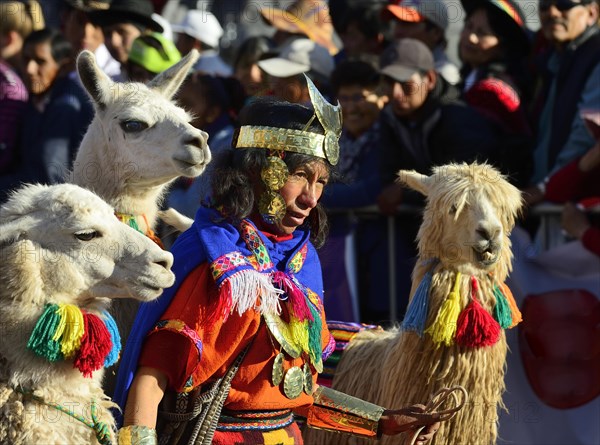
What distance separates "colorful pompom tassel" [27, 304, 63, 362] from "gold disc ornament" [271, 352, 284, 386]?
2.55 feet

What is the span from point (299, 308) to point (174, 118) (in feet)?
3.40

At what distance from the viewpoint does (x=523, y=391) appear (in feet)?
17.7

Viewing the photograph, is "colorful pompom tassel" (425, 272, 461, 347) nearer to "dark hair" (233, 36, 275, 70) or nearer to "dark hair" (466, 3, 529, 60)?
"dark hair" (466, 3, 529, 60)

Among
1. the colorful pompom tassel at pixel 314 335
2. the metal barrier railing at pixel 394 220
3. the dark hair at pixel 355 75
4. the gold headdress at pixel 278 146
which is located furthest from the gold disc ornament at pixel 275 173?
the dark hair at pixel 355 75

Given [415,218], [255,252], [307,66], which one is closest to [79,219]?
[255,252]

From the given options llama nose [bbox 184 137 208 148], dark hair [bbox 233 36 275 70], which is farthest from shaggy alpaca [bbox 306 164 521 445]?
dark hair [bbox 233 36 275 70]

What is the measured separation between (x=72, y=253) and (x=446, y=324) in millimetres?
1727

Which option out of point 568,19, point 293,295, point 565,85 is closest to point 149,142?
point 293,295

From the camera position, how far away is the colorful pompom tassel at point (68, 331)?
2.91 meters

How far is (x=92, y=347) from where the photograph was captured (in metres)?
2.96

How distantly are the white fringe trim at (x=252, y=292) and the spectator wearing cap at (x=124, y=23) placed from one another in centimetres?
446

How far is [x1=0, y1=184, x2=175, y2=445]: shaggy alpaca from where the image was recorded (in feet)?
9.63

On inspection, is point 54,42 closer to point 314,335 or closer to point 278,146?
point 278,146

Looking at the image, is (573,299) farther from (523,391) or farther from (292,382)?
(292,382)
